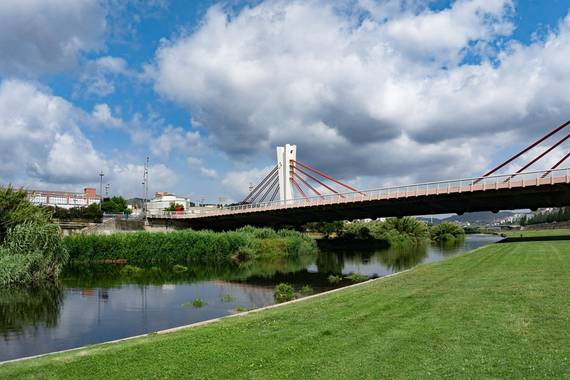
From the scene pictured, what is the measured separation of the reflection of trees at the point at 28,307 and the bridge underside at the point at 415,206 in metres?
35.3

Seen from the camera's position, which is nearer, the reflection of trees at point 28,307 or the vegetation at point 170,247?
the reflection of trees at point 28,307

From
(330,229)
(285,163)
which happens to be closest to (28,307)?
(285,163)

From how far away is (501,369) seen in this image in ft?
22.3

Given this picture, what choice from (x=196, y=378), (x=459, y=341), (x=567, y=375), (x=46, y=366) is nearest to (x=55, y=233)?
(x=46, y=366)

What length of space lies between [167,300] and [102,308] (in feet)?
10.0

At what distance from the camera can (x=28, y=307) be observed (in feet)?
64.8

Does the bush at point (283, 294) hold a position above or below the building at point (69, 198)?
below

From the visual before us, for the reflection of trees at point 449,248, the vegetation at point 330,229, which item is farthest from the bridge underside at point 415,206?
the vegetation at point 330,229

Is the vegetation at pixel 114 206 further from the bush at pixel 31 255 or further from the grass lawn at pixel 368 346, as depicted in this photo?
the grass lawn at pixel 368 346

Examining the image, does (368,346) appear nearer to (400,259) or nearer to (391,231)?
(400,259)

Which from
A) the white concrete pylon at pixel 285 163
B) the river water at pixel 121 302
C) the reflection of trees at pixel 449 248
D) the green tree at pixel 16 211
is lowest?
the reflection of trees at pixel 449 248

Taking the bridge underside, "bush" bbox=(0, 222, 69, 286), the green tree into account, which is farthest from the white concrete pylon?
"bush" bbox=(0, 222, 69, 286)

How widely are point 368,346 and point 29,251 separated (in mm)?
24126

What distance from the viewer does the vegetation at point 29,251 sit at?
25.6 meters
